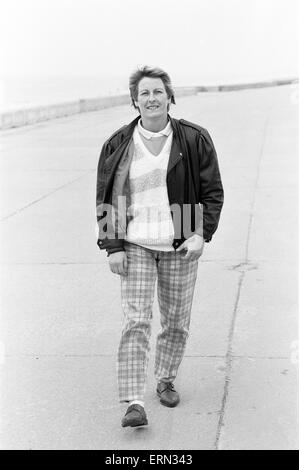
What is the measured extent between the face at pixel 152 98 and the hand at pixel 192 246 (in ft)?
2.02

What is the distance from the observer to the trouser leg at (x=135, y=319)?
14.4 feet

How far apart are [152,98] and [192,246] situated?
73cm

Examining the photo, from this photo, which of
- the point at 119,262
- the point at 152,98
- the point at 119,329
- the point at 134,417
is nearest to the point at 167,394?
the point at 134,417

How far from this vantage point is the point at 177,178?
4340 mm

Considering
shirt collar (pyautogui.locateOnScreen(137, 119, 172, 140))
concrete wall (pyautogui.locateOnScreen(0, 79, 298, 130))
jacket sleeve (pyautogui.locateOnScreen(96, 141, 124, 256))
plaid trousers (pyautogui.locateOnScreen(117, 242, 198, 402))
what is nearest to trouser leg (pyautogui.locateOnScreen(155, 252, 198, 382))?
plaid trousers (pyautogui.locateOnScreen(117, 242, 198, 402))

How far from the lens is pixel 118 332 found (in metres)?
5.98

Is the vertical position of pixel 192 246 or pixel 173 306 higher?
pixel 192 246

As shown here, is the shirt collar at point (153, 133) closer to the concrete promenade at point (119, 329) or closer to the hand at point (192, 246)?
the hand at point (192, 246)

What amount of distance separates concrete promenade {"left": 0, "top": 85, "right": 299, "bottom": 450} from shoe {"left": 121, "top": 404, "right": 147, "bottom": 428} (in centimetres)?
6

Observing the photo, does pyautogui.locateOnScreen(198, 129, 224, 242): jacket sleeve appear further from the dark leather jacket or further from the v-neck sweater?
the v-neck sweater

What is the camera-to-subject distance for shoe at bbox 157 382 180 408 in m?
4.72

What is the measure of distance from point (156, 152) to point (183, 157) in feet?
0.44

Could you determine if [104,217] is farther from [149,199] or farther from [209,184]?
[209,184]

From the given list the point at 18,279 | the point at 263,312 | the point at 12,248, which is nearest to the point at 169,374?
the point at 263,312
